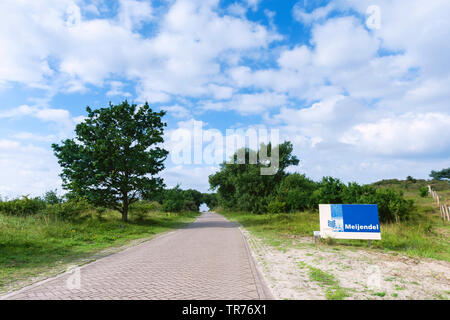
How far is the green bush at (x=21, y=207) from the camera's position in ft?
63.6

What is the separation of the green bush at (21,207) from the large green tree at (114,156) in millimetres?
2573

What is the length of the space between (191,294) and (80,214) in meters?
18.6

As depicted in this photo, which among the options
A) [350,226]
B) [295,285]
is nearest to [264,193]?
[350,226]

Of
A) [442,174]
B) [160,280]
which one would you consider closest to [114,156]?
[160,280]

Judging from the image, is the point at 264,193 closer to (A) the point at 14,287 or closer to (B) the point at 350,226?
(B) the point at 350,226

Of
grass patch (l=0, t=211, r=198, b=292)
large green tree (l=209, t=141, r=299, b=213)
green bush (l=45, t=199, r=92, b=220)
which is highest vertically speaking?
large green tree (l=209, t=141, r=299, b=213)

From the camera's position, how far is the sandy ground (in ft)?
17.2

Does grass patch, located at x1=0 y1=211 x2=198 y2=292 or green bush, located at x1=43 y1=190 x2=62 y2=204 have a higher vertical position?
green bush, located at x1=43 y1=190 x2=62 y2=204

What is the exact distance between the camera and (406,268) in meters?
7.23

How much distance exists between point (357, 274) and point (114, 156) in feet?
63.8

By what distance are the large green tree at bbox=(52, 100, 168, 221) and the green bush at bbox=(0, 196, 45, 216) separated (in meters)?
2.57

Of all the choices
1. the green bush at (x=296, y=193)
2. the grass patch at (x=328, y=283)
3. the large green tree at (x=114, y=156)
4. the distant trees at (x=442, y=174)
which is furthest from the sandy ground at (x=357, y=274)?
the distant trees at (x=442, y=174)

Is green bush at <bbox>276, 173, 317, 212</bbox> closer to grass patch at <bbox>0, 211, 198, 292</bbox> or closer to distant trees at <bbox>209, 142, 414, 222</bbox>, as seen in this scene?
distant trees at <bbox>209, 142, 414, 222</bbox>

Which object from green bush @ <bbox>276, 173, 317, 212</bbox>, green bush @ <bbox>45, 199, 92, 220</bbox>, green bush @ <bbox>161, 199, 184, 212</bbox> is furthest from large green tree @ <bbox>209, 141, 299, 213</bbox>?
green bush @ <bbox>45, 199, 92, 220</bbox>
